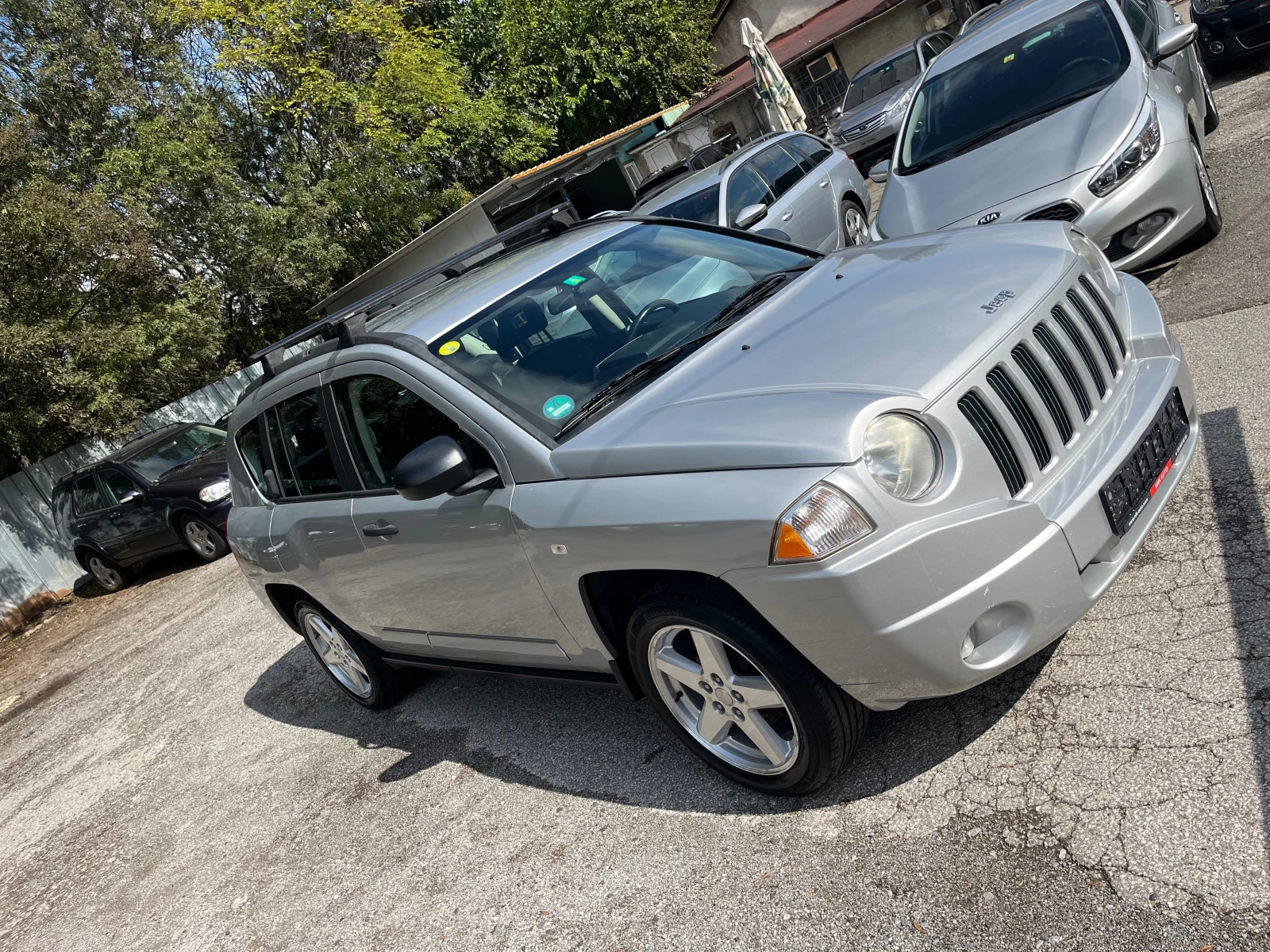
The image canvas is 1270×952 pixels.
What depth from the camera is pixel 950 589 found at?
278 centimetres

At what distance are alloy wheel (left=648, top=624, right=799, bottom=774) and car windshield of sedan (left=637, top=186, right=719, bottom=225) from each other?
6.82m

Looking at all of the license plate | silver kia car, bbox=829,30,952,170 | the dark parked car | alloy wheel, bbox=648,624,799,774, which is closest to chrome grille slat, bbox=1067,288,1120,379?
the license plate

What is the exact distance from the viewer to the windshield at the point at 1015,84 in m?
6.75

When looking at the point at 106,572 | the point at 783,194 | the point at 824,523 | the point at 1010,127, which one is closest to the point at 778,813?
the point at 824,523

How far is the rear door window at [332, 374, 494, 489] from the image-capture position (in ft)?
12.5

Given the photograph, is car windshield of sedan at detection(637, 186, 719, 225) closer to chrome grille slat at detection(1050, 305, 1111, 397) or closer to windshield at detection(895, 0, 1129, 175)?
windshield at detection(895, 0, 1129, 175)

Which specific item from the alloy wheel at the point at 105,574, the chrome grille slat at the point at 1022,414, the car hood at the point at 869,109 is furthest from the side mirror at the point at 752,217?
the car hood at the point at 869,109

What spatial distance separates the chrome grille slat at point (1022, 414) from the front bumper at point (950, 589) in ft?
0.32

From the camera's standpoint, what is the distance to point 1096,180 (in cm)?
592

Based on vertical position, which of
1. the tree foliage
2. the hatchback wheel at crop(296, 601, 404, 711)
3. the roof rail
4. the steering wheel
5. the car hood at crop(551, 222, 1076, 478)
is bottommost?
the hatchback wheel at crop(296, 601, 404, 711)

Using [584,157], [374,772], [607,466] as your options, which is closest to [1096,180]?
[607,466]

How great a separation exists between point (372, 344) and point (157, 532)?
10049 millimetres

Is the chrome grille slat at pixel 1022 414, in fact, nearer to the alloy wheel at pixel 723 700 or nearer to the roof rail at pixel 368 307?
the alloy wheel at pixel 723 700

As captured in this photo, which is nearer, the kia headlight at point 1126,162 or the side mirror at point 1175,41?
the kia headlight at point 1126,162
